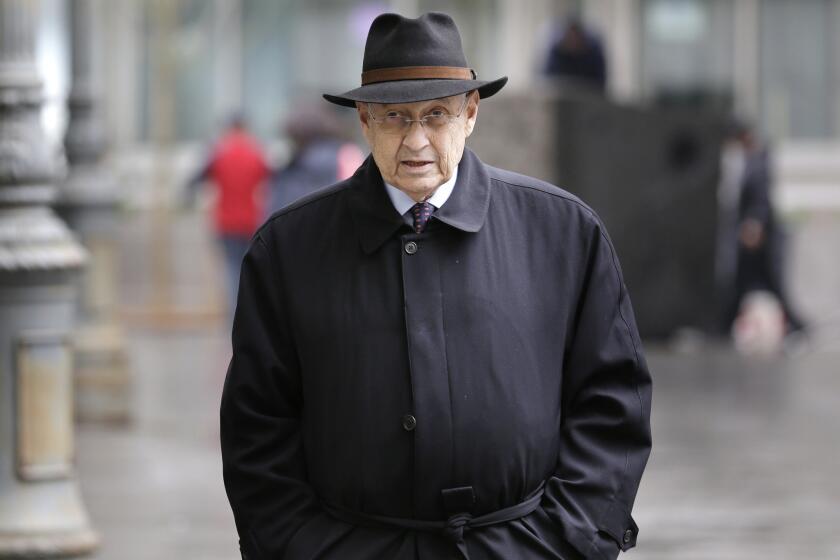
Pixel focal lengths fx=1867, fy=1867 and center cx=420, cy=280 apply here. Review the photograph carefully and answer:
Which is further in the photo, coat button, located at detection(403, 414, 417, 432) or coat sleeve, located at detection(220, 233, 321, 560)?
coat sleeve, located at detection(220, 233, 321, 560)

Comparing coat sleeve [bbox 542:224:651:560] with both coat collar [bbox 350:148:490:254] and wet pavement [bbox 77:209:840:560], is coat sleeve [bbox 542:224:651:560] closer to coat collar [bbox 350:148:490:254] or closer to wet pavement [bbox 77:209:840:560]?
coat collar [bbox 350:148:490:254]

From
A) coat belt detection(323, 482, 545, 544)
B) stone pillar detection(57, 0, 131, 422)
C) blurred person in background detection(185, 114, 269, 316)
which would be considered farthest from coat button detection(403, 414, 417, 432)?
blurred person in background detection(185, 114, 269, 316)

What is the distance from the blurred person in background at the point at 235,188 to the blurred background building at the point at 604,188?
101 centimetres

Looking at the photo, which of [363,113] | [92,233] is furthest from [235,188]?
[363,113]

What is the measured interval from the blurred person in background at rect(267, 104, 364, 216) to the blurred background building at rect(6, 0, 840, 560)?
0.07 m

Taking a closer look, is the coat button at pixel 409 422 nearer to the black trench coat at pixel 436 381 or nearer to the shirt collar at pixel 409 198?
the black trench coat at pixel 436 381

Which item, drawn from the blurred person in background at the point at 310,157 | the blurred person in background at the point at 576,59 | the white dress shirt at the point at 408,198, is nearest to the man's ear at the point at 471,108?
the white dress shirt at the point at 408,198

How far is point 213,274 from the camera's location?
73.7 ft

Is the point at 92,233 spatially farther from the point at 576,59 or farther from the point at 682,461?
the point at 576,59

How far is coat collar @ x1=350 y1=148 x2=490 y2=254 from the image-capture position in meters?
3.55

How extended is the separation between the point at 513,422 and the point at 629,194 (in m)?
12.4

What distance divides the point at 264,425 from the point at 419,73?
742 mm

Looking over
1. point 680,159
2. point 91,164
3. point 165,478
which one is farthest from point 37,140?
point 680,159

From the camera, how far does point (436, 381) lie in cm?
349
